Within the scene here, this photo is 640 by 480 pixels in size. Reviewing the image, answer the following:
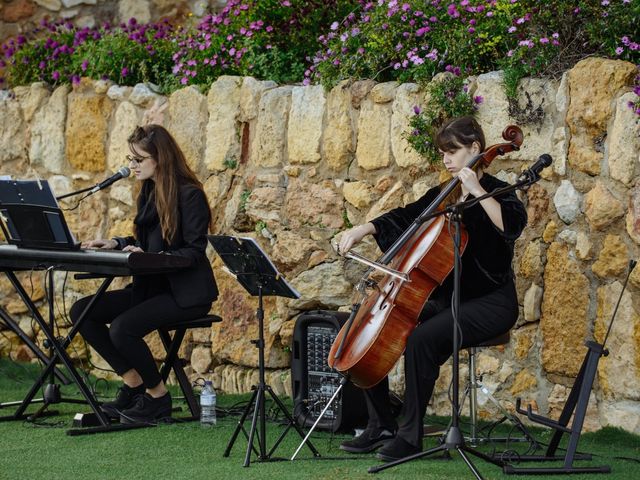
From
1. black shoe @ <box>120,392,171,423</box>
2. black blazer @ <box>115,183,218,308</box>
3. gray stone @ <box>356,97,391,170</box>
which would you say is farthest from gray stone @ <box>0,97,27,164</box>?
gray stone @ <box>356,97,391,170</box>

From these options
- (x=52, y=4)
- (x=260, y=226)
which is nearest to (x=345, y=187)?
(x=260, y=226)

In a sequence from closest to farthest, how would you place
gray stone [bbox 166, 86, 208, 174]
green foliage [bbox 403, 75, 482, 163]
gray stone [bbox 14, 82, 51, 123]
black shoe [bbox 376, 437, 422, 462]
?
black shoe [bbox 376, 437, 422, 462] → green foliage [bbox 403, 75, 482, 163] → gray stone [bbox 166, 86, 208, 174] → gray stone [bbox 14, 82, 51, 123]

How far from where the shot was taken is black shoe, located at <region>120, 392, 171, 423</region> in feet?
16.3

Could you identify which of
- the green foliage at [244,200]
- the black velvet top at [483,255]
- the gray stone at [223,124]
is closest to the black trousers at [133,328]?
the green foliage at [244,200]

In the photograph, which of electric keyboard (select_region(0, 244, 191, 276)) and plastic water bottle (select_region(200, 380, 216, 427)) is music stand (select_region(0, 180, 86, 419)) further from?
plastic water bottle (select_region(200, 380, 216, 427))

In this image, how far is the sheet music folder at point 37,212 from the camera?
4.65m

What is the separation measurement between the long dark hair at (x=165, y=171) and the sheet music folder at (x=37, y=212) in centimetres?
48

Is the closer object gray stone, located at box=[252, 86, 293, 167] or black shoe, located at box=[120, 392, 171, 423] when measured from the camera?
black shoe, located at box=[120, 392, 171, 423]

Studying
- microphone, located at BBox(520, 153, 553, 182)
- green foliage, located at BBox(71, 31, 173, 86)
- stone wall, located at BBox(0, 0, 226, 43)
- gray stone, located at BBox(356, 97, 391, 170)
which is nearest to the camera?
microphone, located at BBox(520, 153, 553, 182)

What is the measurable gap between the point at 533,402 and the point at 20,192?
2.33 meters

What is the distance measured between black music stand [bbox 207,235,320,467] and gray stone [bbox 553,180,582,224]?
1.25 m

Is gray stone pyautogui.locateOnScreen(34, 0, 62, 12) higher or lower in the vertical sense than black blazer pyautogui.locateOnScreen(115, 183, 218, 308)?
higher

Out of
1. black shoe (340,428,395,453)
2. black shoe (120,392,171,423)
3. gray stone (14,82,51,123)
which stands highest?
gray stone (14,82,51,123)

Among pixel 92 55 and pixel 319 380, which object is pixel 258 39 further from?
pixel 319 380
